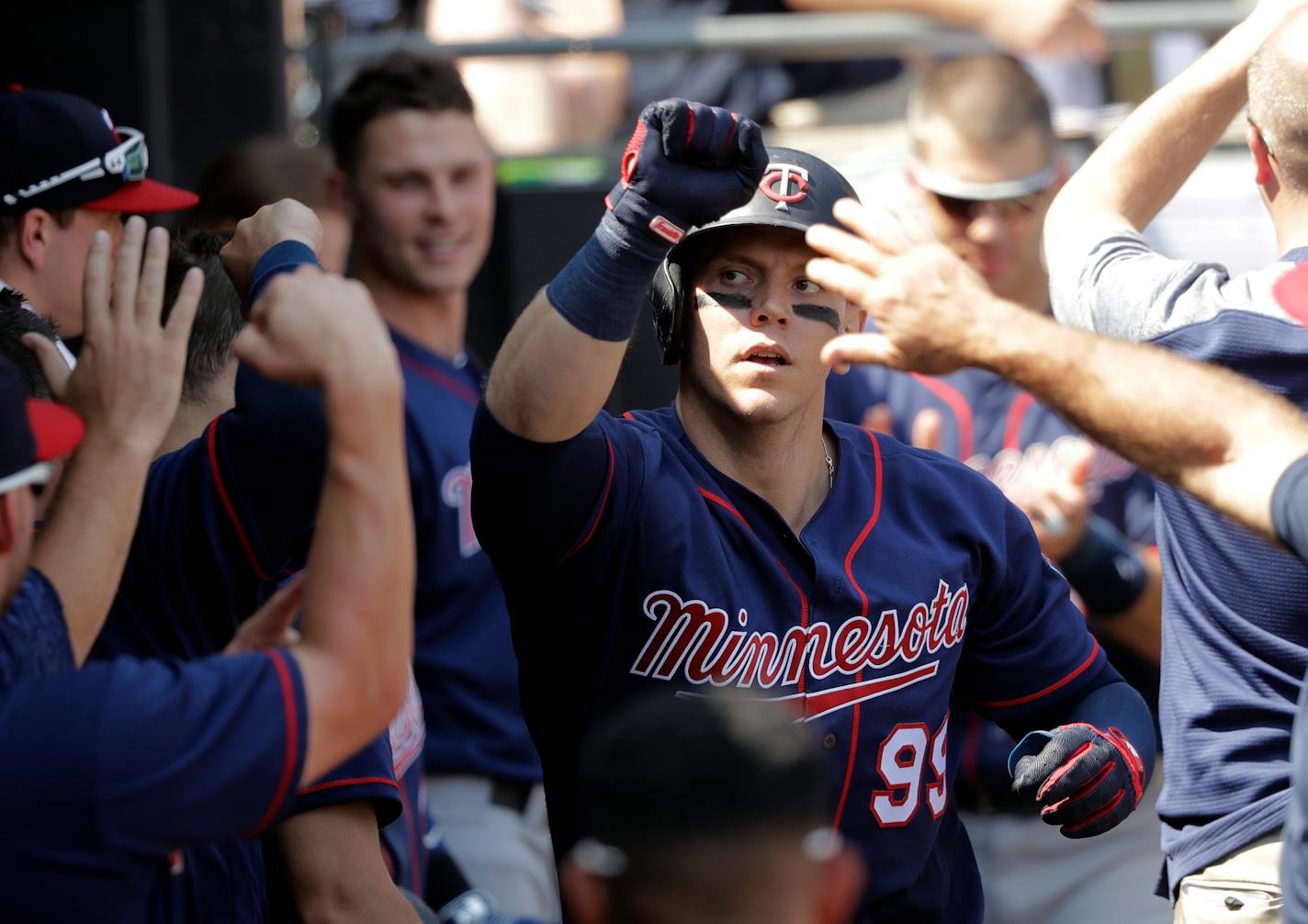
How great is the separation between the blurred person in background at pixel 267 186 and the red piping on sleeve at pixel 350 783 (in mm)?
1938

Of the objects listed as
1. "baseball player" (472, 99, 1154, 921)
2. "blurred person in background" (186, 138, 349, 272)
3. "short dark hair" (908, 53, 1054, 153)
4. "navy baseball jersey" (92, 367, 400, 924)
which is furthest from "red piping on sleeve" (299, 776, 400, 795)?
"short dark hair" (908, 53, 1054, 153)

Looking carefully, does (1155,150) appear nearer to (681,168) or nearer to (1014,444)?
(681,168)

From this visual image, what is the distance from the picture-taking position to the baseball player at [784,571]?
2.57 m

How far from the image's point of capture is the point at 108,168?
10.8 feet

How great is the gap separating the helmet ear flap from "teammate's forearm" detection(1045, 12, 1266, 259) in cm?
79

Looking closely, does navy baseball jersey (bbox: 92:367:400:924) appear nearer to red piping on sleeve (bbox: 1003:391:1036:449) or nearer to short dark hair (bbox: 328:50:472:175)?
short dark hair (bbox: 328:50:472:175)

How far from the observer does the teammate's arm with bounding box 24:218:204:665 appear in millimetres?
2164

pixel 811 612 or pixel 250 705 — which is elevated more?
pixel 250 705

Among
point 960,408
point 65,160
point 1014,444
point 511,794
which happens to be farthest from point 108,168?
point 1014,444

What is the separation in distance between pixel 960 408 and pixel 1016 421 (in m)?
0.16

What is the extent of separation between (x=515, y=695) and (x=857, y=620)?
5.92ft

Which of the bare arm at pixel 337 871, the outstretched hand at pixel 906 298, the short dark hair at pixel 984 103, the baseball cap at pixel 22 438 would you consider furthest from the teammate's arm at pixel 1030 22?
the baseball cap at pixel 22 438

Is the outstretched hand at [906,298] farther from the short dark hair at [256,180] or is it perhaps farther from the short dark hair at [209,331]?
the short dark hair at [256,180]

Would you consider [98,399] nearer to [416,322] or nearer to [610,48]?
[416,322]
